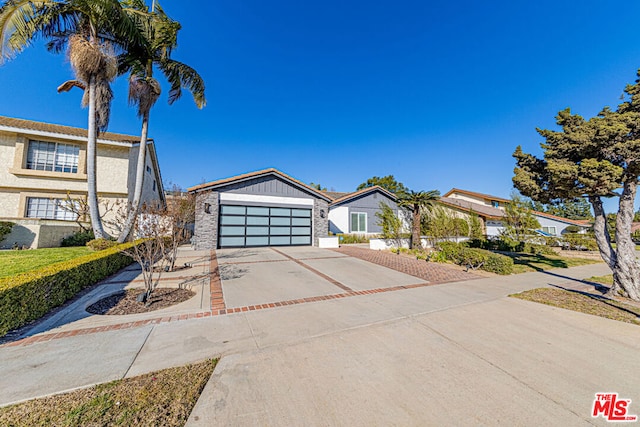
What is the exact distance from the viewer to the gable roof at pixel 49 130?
1203 cm

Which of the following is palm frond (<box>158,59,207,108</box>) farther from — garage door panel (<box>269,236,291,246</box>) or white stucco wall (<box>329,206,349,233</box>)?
white stucco wall (<box>329,206,349,233</box>)

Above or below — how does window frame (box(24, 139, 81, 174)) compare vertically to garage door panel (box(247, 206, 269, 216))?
above

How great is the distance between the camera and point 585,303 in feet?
17.9

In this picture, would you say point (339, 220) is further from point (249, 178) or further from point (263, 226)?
point (249, 178)

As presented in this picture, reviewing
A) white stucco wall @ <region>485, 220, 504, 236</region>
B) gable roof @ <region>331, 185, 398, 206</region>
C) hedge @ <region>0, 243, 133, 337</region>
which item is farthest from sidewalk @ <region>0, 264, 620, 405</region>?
white stucco wall @ <region>485, 220, 504, 236</region>

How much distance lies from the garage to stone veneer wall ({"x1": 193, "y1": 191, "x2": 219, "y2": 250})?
1.34 feet

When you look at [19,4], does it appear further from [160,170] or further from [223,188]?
[160,170]

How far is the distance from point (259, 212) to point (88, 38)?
10.4 metres

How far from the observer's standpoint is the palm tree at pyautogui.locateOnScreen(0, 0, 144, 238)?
8.07m

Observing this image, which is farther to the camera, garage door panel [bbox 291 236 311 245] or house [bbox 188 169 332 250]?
garage door panel [bbox 291 236 311 245]

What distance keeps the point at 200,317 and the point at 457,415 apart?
13.3 ft

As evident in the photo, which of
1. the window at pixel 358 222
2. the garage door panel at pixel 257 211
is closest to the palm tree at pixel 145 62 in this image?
the garage door panel at pixel 257 211

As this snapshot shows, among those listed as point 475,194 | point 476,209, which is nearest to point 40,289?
point 476,209

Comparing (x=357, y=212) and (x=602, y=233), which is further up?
(x=357, y=212)
